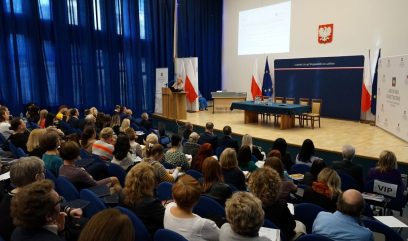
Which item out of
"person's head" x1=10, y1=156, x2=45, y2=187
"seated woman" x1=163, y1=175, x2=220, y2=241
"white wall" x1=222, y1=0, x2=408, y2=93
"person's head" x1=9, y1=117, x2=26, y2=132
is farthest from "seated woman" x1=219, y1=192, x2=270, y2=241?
"white wall" x1=222, y1=0, x2=408, y2=93

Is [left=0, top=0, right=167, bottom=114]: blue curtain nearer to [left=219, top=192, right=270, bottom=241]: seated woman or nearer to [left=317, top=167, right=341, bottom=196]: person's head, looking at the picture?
[left=317, top=167, right=341, bottom=196]: person's head

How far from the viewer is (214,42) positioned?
15078 mm

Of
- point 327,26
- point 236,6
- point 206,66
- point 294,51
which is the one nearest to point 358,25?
point 327,26

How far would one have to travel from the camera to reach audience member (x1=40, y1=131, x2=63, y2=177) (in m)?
3.72

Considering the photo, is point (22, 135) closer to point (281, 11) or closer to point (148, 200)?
point (148, 200)

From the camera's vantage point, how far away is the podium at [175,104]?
36.2 ft

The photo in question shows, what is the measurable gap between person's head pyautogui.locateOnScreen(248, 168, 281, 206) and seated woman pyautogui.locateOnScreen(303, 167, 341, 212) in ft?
1.91

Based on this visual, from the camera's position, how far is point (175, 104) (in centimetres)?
1109

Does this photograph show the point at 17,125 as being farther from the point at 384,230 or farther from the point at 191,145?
the point at 384,230

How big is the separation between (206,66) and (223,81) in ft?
3.90

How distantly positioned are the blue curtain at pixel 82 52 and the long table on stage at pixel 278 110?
444 cm

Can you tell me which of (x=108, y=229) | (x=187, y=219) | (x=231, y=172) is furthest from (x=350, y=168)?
(x=108, y=229)

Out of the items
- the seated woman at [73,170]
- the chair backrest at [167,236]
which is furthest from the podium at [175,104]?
the chair backrest at [167,236]

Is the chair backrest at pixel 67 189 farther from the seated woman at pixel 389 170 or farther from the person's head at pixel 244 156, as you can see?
the seated woman at pixel 389 170
